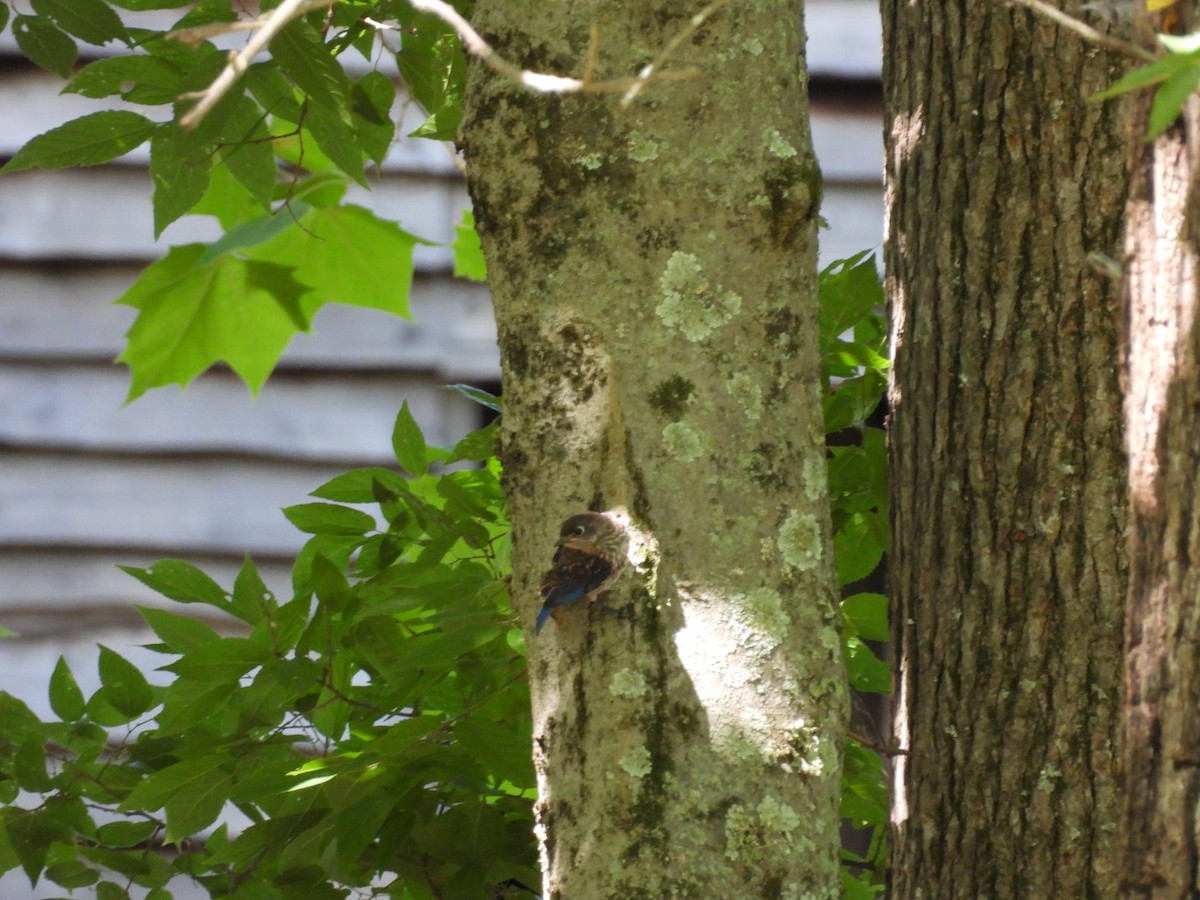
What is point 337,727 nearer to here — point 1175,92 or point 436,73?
point 436,73

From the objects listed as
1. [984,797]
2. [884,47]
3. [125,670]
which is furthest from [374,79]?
[984,797]

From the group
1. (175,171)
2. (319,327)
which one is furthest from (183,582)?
(319,327)

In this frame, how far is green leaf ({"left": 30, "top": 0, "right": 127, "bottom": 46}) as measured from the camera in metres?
1.56

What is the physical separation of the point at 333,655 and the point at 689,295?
27.5 inches

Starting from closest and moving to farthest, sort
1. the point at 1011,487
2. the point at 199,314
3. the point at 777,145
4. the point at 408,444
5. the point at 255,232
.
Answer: the point at 777,145
the point at 1011,487
the point at 408,444
the point at 255,232
the point at 199,314

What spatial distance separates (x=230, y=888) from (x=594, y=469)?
89 cm

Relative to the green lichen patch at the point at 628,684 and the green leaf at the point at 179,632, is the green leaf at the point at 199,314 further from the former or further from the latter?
the green lichen patch at the point at 628,684

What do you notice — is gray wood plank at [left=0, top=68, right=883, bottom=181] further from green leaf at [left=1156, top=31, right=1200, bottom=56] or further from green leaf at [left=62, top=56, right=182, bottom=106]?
green leaf at [left=1156, top=31, right=1200, bottom=56]

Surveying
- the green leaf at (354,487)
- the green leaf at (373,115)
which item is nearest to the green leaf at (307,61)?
the green leaf at (373,115)

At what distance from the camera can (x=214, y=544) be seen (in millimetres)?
3297

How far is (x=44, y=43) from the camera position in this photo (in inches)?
65.2

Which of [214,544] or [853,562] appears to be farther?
[214,544]

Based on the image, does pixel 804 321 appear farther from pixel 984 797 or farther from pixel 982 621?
pixel 984 797

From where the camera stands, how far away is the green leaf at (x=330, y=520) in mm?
1673
